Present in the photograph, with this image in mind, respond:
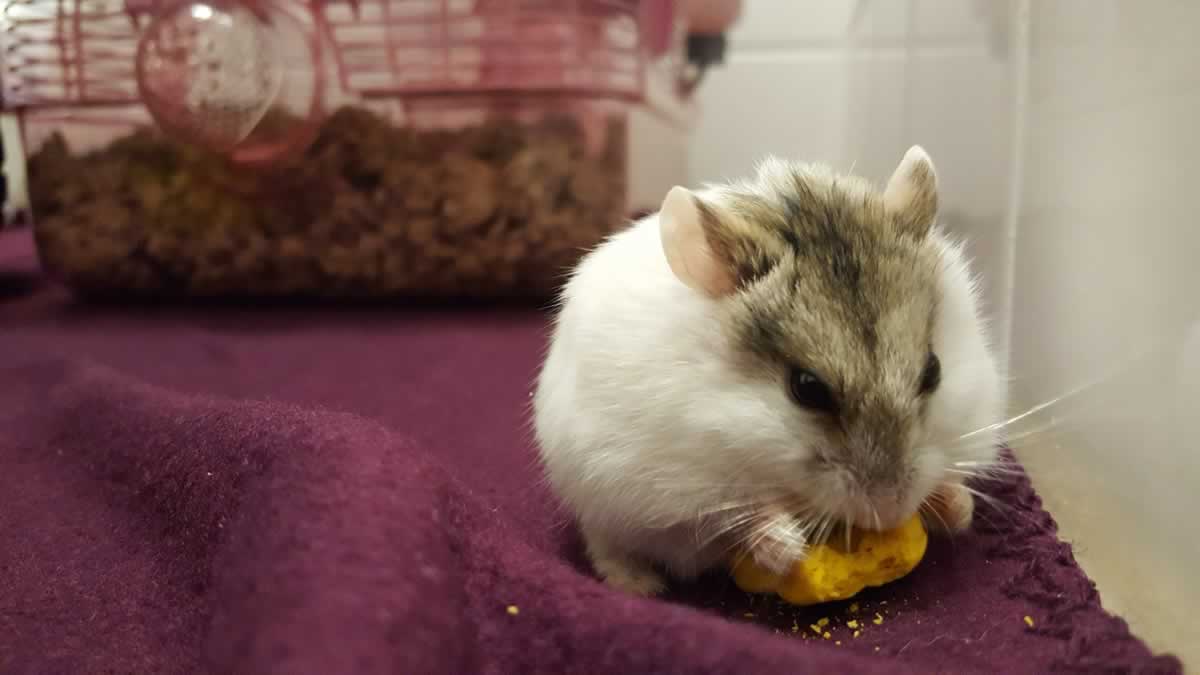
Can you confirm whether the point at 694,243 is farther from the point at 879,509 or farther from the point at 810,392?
the point at 879,509

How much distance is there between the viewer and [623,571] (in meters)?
0.88

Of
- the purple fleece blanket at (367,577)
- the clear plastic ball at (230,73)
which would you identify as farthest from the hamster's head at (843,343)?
the clear plastic ball at (230,73)

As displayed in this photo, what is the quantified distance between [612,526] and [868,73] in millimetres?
1644

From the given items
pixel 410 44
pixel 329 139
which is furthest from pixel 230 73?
pixel 410 44

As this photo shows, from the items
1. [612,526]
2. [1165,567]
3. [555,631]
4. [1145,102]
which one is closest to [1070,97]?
[1145,102]

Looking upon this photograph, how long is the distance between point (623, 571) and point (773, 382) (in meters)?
0.25

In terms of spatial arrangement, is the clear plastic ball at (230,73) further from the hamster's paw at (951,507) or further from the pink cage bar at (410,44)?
the hamster's paw at (951,507)

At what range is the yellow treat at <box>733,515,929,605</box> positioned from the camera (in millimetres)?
779

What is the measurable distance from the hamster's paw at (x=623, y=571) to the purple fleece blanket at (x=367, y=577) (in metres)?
0.03

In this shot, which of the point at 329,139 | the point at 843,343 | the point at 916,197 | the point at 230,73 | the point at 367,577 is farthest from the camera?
the point at 329,139

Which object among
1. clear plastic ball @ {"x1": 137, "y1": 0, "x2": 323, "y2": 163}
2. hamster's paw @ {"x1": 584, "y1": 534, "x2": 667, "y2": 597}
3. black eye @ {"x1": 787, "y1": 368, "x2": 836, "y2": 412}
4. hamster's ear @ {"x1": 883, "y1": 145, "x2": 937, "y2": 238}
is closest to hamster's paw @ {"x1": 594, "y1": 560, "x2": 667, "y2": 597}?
hamster's paw @ {"x1": 584, "y1": 534, "x2": 667, "y2": 597}

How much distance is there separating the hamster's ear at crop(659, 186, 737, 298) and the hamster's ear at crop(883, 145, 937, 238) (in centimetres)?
17

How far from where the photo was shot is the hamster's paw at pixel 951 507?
2.86ft

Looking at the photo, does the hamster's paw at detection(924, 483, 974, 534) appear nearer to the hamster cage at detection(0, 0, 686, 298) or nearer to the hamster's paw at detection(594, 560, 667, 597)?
the hamster's paw at detection(594, 560, 667, 597)
